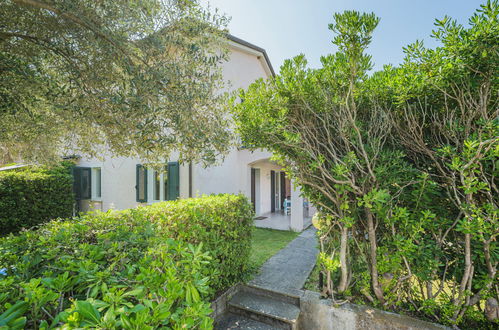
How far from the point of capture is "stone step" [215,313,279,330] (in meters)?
4.21

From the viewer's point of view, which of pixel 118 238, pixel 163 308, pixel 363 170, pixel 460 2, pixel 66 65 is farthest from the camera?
pixel 460 2

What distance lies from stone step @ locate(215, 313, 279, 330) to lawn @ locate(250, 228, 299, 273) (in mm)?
1411

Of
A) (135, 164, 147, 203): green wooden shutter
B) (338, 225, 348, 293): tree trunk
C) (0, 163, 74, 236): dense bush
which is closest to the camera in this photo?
(338, 225, 348, 293): tree trunk

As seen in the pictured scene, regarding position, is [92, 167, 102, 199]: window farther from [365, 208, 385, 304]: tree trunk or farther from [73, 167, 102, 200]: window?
[365, 208, 385, 304]: tree trunk

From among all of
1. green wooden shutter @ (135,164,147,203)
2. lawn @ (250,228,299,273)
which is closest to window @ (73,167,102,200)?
green wooden shutter @ (135,164,147,203)

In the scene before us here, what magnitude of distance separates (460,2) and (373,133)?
3.43 metres

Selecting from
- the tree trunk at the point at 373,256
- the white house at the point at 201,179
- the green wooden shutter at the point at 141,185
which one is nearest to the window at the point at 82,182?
the white house at the point at 201,179

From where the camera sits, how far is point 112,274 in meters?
1.77

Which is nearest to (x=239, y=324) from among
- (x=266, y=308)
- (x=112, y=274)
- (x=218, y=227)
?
(x=266, y=308)

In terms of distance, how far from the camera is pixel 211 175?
398 inches

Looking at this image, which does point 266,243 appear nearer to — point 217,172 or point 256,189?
point 217,172

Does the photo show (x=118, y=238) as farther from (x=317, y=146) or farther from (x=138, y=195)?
(x=138, y=195)

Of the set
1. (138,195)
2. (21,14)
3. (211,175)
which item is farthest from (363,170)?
(138,195)

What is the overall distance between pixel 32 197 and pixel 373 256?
13252 mm
